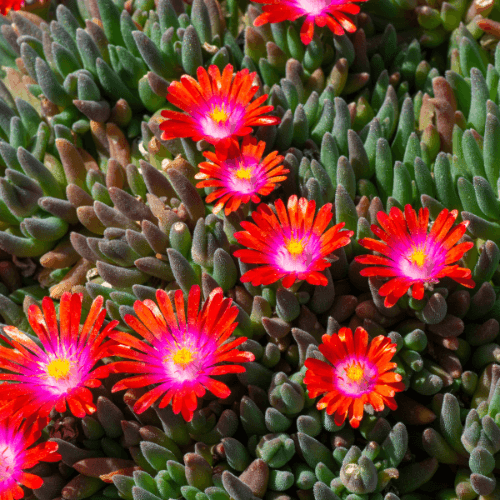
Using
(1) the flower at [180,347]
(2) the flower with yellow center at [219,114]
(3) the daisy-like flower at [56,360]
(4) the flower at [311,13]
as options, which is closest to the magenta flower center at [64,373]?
(3) the daisy-like flower at [56,360]

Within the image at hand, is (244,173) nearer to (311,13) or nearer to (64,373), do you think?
(311,13)

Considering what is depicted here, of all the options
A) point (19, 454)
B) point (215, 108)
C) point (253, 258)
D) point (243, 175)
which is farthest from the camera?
point (215, 108)

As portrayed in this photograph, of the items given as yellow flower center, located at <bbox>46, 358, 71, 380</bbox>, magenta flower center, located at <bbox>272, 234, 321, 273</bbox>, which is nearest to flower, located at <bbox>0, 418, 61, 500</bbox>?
yellow flower center, located at <bbox>46, 358, 71, 380</bbox>

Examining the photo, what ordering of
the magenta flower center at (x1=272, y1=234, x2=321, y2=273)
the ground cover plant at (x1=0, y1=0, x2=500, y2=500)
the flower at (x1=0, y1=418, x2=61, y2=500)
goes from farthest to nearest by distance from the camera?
the magenta flower center at (x1=272, y1=234, x2=321, y2=273) → the ground cover plant at (x1=0, y1=0, x2=500, y2=500) → the flower at (x1=0, y1=418, x2=61, y2=500)

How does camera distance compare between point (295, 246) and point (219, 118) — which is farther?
point (219, 118)

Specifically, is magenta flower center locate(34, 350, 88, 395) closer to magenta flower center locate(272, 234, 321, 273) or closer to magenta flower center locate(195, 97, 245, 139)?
magenta flower center locate(272, 234, 321, 273)

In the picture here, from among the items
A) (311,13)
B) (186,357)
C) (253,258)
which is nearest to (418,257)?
(253,258)

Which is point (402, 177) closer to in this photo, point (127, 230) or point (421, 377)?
point (421, 377)
